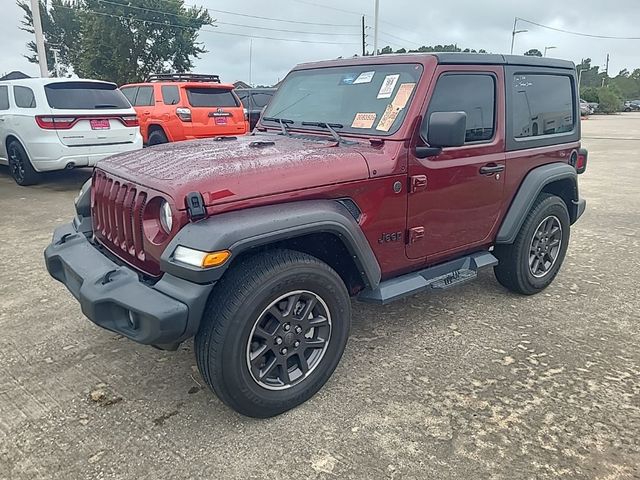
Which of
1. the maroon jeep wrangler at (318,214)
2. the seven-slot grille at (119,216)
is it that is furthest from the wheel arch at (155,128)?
the seven-slot grille at (119,216)

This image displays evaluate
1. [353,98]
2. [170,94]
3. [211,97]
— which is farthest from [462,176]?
[170,94]

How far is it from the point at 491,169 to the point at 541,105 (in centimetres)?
88

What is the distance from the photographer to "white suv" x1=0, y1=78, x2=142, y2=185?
766 cm

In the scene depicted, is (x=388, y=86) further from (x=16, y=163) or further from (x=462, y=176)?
(x=16, y=163)

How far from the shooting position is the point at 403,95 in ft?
10.6

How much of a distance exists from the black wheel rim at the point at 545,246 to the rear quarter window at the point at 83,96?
6697 millimetres

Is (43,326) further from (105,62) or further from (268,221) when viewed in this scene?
(105,62)

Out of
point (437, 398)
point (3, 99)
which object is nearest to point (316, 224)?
point (437, 398)

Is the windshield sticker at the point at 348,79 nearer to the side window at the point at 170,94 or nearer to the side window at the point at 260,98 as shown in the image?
the side window at the point at 170,94

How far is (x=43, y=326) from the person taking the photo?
143 inches

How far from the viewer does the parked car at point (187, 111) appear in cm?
1040

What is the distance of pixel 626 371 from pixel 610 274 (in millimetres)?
1885

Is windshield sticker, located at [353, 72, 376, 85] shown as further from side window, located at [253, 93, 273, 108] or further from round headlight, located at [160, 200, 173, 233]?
side window, located at [253, 93, 273, 108]

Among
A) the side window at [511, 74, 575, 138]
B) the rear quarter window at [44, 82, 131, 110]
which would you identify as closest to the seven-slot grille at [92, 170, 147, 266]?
the side window at [511, 74, 575, 138]
